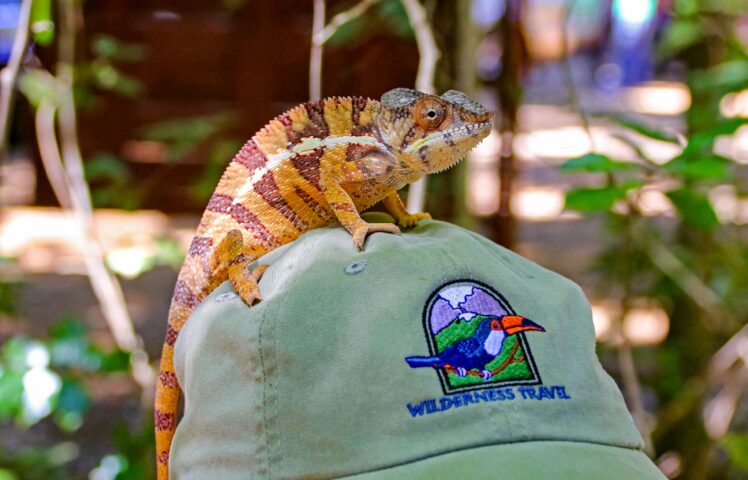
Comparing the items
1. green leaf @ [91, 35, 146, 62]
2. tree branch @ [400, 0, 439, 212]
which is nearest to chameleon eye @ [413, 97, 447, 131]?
tree branch @ [400, 0, 439, 212]

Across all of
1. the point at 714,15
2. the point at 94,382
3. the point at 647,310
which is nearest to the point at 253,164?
the point at 714,15

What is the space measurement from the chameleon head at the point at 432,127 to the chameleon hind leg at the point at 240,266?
276 millimetres

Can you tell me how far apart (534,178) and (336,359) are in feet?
22.2

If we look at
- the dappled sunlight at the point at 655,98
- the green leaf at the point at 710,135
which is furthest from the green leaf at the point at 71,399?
the dappled sunlight at the point at 655,98

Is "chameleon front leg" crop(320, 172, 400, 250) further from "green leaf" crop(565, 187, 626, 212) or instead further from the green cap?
"green leaf" crop(565, 187, 626, 212)

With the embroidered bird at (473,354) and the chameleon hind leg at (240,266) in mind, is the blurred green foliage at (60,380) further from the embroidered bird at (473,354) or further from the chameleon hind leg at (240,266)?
the embroidered bird at (473,354)

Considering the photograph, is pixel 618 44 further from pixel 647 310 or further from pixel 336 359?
pixel 336 359

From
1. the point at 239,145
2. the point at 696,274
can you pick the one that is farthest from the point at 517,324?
the point at 239,145

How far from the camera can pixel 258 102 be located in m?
5.28

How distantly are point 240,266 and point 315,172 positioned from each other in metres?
0.22

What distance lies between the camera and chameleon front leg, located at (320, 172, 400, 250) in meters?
1.20

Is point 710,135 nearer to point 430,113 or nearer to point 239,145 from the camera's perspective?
point 430,113

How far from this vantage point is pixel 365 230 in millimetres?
1201

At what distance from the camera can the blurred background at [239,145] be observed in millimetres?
2143
